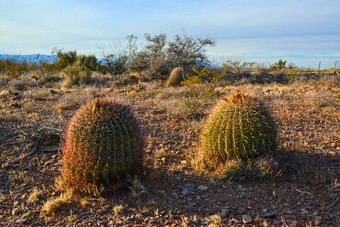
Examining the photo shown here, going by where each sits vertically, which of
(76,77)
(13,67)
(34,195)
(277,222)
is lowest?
(277,222)

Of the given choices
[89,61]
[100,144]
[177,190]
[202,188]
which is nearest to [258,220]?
[202,188]

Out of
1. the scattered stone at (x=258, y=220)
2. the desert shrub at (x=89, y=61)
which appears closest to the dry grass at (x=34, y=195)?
the scattered stone at (x=258, y=220)

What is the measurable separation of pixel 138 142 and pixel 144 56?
14.4 meters

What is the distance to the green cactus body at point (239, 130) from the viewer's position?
3.92 m

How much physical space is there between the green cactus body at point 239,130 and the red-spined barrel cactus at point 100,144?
115 cm

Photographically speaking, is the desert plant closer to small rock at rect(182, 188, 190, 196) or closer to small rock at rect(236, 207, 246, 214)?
small rock at rect(182, 188, 190, 196)

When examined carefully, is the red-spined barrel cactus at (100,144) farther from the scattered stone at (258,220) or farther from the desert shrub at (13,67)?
the desert shrub at (13,67)

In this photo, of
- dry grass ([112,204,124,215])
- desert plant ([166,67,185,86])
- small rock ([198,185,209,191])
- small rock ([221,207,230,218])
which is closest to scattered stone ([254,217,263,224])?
small rock ([221,207,230,218])

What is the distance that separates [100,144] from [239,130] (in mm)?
1838

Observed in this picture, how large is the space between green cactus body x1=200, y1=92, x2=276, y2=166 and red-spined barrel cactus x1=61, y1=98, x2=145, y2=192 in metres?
1.15

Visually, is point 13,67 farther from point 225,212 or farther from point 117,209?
point 225,212

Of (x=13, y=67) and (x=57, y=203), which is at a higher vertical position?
(x=13, y=67)

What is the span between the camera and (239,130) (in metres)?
3.92

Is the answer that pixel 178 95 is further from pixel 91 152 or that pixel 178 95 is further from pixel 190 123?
pixel 91 152
